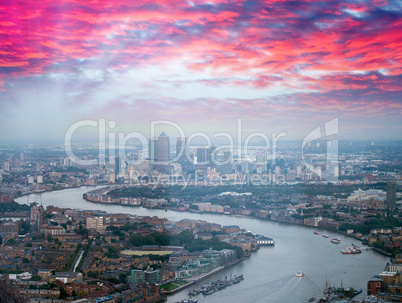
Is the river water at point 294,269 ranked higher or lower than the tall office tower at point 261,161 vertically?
lower

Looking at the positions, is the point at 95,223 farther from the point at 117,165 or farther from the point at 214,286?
the point at 117,165

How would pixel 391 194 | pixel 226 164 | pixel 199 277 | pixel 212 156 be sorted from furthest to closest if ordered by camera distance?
pixel 212 156
pixel 226 164
pixel 391 194
pixel 199 277

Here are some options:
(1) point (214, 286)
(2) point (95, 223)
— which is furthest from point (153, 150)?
(1) point (214, 286)

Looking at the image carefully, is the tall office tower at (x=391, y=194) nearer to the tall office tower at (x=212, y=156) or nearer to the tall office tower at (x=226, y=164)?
the tall office tower at (x=226, y=164)

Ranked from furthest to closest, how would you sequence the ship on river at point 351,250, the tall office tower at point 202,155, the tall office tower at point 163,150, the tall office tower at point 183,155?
the tall office tower at point 163,150, the tall office tower at point 202,155, the tall office tower at point 183,155, the ship on river at point 351,250

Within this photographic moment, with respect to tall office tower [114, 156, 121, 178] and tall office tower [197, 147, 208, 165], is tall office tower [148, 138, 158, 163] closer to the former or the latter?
tall office tower [114, 156, 121, 178]

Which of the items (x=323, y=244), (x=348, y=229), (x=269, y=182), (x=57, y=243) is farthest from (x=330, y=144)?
(x=57, y=243)
